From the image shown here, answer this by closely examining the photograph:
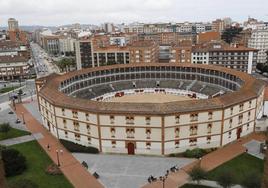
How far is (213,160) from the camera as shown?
50.2 metres

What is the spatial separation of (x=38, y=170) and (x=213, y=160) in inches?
1166

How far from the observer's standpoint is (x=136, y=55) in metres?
131

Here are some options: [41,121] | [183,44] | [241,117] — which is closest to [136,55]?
[183,44]

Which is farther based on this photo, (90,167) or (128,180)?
(90,167)

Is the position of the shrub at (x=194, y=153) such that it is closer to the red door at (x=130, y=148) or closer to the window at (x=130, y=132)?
the red door at (x=130, y=148)

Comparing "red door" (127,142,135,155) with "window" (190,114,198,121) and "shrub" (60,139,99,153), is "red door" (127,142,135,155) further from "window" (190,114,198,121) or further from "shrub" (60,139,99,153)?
"window" (190,114,198,121)

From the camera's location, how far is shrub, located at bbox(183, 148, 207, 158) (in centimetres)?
5181

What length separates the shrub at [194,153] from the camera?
5181 centimetres

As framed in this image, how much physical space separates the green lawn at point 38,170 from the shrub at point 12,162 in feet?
2.81

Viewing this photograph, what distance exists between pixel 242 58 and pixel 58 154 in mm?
88830

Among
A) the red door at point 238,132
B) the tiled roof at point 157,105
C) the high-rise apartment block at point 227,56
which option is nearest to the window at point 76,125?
the tiled roof at point 157,105

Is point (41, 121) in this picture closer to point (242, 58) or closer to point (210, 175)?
point (210, 175)

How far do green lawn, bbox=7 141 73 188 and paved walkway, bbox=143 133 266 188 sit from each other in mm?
13595

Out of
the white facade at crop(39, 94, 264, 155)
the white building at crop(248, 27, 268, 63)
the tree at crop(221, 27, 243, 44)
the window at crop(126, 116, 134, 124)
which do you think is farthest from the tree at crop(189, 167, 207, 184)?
the tree at crop(221, 27, 243, 44)
